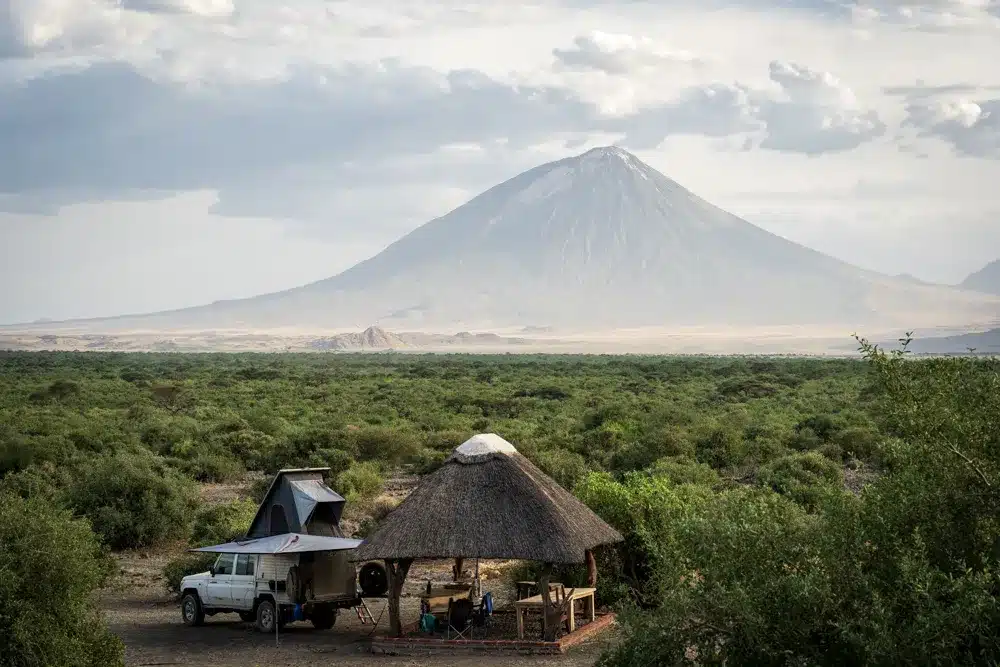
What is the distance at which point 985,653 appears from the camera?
27.6 feet

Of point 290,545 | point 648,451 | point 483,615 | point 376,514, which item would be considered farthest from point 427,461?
point 483,615

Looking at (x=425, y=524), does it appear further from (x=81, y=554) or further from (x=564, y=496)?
(x=81, y=554)

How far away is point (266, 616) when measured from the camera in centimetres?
1784

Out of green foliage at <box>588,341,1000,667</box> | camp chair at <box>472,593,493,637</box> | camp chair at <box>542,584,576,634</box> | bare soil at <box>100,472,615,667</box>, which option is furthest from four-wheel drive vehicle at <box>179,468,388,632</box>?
green foliage at <box>588,341,1000,667</box>

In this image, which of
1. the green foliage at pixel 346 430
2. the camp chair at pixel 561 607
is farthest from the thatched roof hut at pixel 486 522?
the green foliage at pixel 346 430

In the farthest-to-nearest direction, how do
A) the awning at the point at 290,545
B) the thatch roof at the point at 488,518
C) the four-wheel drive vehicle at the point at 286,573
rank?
the four-wheel drive vehicle at the point at 286,573 < the awning at the point at 290,545 < the thatch roof at the point at 488,518

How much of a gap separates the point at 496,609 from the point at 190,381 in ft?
200

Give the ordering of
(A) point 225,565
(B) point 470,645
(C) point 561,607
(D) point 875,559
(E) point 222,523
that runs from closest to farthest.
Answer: (D) point 875,559, (B) point 470,645, (C) point 561,607, (A) point 225,565, (E) point 222,523

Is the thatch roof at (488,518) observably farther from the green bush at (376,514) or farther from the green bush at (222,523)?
the green bush at (222,523)

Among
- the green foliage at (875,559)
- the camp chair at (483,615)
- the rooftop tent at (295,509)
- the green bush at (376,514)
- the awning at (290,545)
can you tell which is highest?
the green foliage at (875,559)

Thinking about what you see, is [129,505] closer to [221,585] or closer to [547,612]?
[221,585]

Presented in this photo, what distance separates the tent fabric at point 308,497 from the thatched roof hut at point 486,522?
204 cm

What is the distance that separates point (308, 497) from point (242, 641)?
2362mm

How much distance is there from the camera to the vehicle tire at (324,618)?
18.2 m
